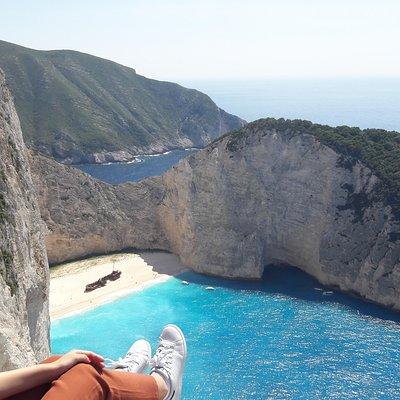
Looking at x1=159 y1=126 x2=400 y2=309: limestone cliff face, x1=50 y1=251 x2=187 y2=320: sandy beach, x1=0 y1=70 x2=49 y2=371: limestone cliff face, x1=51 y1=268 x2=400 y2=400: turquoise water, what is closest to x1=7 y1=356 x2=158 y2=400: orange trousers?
x1=0 y1=70 x2=49 y2=371: limestone cliff face

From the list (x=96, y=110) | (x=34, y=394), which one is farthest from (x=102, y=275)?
(x=96, y=110)

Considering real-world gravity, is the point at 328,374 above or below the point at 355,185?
below

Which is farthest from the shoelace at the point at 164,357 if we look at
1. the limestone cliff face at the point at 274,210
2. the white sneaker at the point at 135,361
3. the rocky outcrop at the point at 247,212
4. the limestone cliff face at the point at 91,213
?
the limestone cliff face at the point at 91,213

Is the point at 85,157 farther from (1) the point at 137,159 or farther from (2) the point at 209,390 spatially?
(2) the point at 209,390

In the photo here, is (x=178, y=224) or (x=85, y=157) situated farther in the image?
(x=85, y=157)

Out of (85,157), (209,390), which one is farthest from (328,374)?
(85,157)

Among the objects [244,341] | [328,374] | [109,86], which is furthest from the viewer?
[109,86]

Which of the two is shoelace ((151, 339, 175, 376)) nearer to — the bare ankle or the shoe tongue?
the shoe tongue
